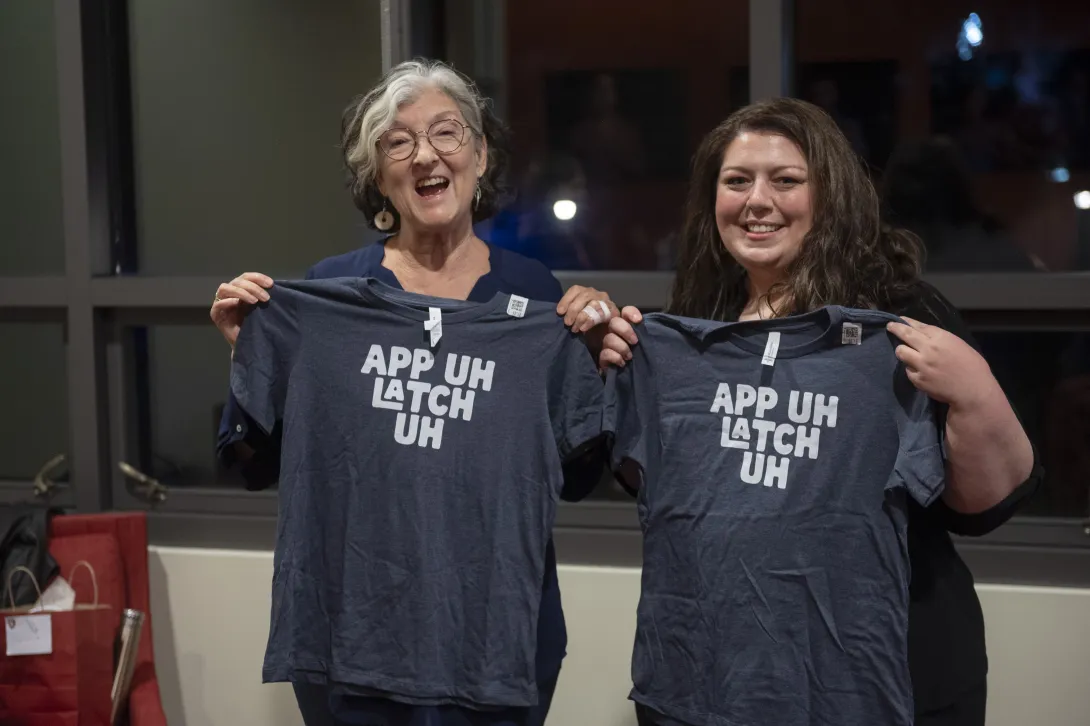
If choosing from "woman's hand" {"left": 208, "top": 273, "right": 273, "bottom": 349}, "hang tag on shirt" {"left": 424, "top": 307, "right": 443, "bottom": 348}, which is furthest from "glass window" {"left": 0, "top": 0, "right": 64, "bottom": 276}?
"hang tag on shirt" {"left": 424, "top": 307, "right": 443, "bottom": 348}

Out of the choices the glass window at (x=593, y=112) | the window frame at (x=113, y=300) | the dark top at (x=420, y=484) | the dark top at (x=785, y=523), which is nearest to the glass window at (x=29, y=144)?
the window frame at (x=113, y=300)

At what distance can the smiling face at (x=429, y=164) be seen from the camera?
175cm

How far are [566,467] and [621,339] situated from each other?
0.76 feet

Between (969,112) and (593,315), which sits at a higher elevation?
(969,112)

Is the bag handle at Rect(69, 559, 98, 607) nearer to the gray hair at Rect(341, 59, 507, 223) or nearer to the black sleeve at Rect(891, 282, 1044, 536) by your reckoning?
the gray hair at Rect(341, 59, 507, 223)

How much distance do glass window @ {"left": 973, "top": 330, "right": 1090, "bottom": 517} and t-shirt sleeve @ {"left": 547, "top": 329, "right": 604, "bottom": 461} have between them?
4.43ft

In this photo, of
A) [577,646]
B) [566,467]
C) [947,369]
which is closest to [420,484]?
[566,467]

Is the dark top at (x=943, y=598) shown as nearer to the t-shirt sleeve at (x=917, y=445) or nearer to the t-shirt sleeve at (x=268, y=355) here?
the t-shirt sleeve at (x=917, y=445)

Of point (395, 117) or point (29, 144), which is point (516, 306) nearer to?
point (395, 117)

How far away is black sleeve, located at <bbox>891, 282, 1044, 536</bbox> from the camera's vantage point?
4.99 feet

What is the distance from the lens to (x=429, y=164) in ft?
5.69

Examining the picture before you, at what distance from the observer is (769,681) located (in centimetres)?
154

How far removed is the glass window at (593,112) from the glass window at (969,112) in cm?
33

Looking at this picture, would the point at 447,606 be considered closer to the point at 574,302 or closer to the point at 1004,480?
the point at 574,302
